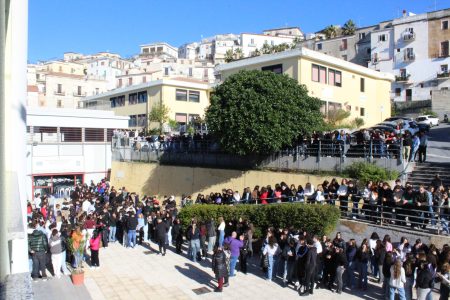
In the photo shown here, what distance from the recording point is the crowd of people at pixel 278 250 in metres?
10.3

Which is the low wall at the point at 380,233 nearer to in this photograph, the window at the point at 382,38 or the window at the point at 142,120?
the window at the point at 142,120

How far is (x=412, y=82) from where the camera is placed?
48844mm

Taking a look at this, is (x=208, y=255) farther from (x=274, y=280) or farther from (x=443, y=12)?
(x=443, y=12)

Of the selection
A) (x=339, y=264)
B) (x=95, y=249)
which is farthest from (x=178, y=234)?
(x=339, y=264)

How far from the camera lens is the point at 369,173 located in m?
16.5

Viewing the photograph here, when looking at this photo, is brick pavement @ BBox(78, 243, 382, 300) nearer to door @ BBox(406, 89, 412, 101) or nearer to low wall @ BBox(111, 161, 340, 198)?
low wall @ BBox(111, 161, 340, 198)

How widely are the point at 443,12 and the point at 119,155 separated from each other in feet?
125

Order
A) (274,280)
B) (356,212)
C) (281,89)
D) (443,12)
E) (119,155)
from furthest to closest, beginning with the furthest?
(443,12) → (119,155) → (281,89) → (356,212) → (274,280)

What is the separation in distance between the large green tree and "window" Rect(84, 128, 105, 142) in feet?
42.8

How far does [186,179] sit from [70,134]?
10204 mm

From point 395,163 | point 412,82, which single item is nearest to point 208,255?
point 395,163

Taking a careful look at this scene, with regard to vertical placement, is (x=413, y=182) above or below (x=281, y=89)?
below

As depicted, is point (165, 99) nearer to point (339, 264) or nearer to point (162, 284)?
point (162, 284)

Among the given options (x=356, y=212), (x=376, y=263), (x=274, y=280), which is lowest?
(x=274, y=280)
